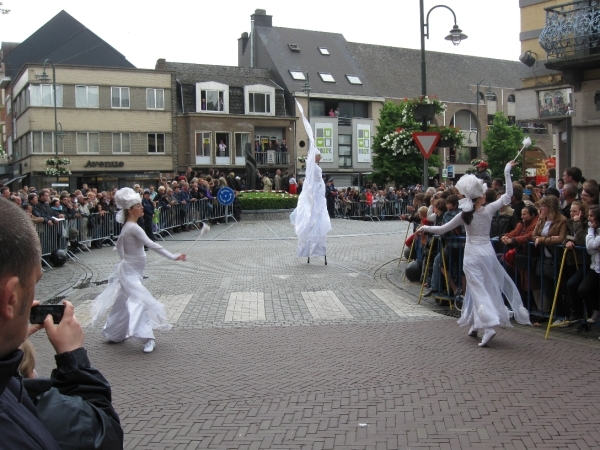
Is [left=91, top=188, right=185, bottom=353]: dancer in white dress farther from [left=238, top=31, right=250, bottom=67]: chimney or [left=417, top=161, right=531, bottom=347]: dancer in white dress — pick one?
[left=238, top=31, right=250, bottom=67]: chimney

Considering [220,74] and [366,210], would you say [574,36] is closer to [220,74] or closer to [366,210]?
[366,210]

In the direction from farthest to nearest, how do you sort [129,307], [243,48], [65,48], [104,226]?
[243,48], [65,48], [104,226], [129,307]

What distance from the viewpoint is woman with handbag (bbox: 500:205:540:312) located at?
31.7 ft

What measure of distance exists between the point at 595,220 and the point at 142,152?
1875 inches

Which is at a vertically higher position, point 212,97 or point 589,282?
point 212,97

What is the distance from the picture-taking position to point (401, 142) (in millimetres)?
49531

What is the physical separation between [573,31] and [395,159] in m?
37.9

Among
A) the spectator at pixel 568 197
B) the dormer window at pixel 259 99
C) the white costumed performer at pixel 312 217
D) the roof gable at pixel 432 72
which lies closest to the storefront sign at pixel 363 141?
the roof gable at pixel 432 72

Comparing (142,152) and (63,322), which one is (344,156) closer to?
(142,152)

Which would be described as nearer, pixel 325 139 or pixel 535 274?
pixel 535 274

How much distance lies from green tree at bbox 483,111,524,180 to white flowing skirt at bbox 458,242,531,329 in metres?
58.5

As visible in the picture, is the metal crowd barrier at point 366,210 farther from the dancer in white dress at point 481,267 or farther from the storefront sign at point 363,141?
the dancer in white dress at point 481,267

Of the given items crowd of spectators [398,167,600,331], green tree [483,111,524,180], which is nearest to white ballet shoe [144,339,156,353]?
crowd of spectators [398,167,600,331]

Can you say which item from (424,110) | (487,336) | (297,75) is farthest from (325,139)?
(487,336)
